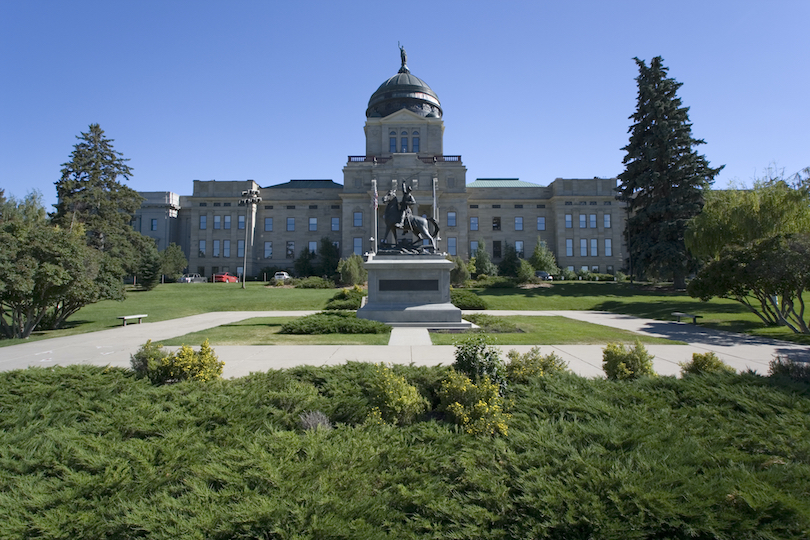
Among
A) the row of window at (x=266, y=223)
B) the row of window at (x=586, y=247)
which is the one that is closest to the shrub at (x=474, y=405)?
the row of window at (x=266, y=223)

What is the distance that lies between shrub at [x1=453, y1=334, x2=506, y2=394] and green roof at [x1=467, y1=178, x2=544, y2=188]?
74414mm

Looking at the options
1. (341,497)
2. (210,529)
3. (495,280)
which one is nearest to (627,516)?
(341,497)

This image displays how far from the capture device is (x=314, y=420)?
206 inches

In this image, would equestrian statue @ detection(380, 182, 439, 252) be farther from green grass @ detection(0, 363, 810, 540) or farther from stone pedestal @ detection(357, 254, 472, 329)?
green grass @ detection(0, 363, 810, 540)

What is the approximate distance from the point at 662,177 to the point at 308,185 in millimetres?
59030

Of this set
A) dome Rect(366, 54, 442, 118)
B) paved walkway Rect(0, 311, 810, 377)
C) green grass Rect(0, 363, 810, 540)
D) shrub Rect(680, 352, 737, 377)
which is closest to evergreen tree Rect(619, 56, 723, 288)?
paved walkway Rect(0, 311, 810, 377)

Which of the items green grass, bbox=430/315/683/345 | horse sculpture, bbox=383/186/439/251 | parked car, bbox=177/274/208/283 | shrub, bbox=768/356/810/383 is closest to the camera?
shrub, bbox=768/356/810/383

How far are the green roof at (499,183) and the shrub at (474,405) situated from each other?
75483 millimetres

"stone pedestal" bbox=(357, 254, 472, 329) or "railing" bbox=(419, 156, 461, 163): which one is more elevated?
"railing" bbox=(419, 156, 461, 163)

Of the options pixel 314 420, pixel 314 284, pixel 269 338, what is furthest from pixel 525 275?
pixel 314 420

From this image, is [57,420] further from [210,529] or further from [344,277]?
[344,277]

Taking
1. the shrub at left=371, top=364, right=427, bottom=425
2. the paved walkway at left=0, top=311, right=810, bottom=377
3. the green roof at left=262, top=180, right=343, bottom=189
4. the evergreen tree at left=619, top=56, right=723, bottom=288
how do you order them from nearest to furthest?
the shrub at left=371, top=364, right=427, bottom=425, the paved walkway at left=0, top=311, right=810, bottom=377, the evergreen tree at left=619, top=56, right=723, bottom=288, the green roof at left=262, top=180, right=343, bottom=189

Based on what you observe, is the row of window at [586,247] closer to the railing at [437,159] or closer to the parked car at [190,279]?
the railing at [437,159]

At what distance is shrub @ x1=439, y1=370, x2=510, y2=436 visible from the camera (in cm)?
491
